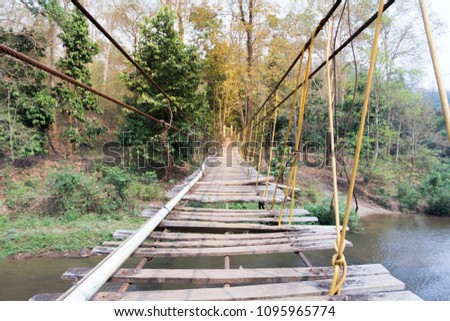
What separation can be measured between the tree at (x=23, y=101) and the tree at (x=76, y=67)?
0.54 metres

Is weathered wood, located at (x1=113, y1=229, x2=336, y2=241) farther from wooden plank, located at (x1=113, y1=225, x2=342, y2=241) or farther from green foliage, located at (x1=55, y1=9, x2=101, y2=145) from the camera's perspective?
green foliage, located at (x1=55, y1=9, x2=101, y2=145)

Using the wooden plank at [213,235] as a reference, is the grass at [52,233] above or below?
below

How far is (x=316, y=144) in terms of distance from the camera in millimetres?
11922

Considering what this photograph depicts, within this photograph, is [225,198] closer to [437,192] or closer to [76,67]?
[76,67]

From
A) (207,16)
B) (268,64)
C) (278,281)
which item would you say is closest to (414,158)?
(268,64)

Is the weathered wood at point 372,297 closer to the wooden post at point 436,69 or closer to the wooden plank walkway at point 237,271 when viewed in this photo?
the wooden plank walkway at point 237,271

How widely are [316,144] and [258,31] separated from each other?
662 cm

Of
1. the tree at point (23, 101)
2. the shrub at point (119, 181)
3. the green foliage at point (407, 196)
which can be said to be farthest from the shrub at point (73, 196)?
the green foliage at point (407, 196)

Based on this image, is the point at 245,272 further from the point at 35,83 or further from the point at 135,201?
the point at 35,83

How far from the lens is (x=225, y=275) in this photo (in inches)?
42.3

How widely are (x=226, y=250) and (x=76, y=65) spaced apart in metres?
8.11

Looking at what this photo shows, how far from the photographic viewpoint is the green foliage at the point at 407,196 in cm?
966
